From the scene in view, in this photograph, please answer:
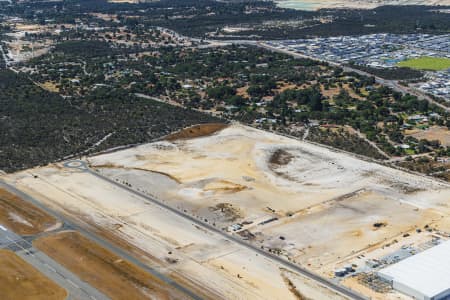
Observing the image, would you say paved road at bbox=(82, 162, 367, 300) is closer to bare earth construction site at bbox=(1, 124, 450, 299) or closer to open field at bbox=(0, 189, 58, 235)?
bare earth construction site at bbox=(1, 124, 450, 299)

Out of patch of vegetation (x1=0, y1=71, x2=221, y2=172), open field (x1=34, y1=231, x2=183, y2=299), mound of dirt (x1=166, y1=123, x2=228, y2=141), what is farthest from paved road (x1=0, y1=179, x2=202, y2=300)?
mound of dirt (x1=166, y1=123, x2=228, y2=141)

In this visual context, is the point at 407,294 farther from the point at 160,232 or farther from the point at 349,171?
the point at 349,171

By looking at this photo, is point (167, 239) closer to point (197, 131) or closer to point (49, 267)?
point (49, 267)

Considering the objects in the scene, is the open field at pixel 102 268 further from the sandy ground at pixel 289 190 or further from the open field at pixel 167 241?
the sandy ground at pixel 289 190

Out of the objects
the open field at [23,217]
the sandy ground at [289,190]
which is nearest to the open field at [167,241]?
the open field at [23,217]

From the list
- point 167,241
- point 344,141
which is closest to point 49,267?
point 167,241

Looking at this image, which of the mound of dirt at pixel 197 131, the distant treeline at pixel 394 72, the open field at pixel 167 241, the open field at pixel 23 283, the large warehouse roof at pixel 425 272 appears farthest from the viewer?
the distant treeline at pixel 394 72
